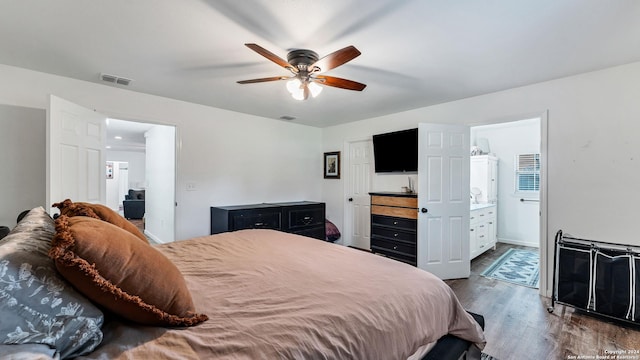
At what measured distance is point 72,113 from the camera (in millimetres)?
2662

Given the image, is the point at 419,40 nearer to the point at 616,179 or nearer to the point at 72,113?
the point at 616,179

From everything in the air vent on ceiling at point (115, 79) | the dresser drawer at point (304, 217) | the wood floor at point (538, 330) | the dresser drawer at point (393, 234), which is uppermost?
the air vent on ceiling at point (115, 79)

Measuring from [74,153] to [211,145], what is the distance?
162 centimetres

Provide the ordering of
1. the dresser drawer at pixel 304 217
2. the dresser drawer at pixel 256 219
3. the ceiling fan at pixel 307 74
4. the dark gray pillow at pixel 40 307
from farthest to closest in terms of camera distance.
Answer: the dresser drawer at pixel 304 217, the dresser drawer at pixel 256 219, the ceiling fan at pixel 307 74, the dark gray pillow at pixel 40 307

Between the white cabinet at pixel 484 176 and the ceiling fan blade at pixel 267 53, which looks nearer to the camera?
the ceiling fan blade at pixel 267 53

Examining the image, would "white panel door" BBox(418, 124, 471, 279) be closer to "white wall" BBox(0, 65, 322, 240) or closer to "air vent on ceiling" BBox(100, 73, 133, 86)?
"white wall" BBox(0, 65, 322, 240)

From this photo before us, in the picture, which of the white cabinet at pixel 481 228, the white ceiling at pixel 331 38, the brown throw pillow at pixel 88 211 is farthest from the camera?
the white cabinet at pixel 481 228

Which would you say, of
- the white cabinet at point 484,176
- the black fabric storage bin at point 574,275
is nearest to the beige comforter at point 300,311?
the black fabric storage bin at point 574,275

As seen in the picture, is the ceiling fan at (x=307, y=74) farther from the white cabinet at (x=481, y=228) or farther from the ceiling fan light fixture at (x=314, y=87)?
the white cabinet at (x=481, y=228)

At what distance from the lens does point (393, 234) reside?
3.95m

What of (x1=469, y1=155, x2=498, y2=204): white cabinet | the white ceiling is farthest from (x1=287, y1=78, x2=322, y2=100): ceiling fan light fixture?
(x1=469, y1=155, x2=498, y2=204): white cabinet

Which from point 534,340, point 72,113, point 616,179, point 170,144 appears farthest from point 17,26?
point 616,179

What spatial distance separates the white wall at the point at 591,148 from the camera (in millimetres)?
2582

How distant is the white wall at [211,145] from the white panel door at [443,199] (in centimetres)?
241
